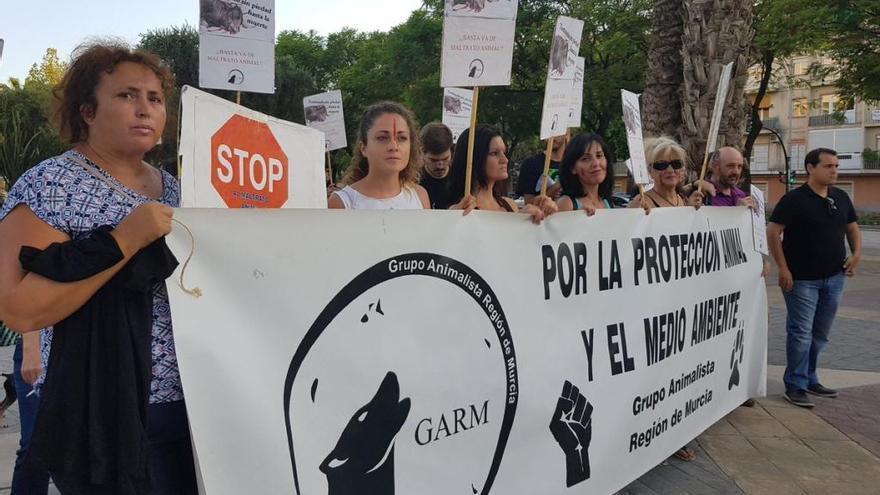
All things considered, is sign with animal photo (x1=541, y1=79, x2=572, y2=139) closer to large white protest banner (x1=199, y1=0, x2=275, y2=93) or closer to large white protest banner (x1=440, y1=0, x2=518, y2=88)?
large white protest banner (x1=440, y1=0, x2=518, y2=88)

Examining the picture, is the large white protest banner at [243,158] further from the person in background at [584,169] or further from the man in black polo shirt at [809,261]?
the man in black polo shirt at [809,261]

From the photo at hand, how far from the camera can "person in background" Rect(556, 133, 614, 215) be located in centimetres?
380

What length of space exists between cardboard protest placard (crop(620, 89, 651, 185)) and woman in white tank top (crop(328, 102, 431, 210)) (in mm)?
1164

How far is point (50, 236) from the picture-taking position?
1624 millimetres

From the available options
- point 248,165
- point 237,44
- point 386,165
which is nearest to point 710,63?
point 386,165

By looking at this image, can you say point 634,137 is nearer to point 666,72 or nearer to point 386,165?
point 386,165

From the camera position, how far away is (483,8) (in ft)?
8.52

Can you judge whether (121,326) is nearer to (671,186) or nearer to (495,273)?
(495,273)

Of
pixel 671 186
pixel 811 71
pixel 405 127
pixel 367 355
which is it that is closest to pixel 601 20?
pixel 811 71

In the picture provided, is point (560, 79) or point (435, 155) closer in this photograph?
point (560, 79)

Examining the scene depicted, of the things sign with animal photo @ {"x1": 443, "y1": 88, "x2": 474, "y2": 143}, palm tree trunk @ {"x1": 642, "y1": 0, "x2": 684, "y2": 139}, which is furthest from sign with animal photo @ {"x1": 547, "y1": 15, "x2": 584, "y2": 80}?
palm tree trunk @ {"x1": 642, "y1": 0, "x2": 684, "y2": 139}

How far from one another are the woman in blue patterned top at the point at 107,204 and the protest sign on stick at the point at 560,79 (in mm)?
1533

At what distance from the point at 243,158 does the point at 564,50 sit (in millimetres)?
1532

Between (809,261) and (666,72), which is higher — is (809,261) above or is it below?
below
